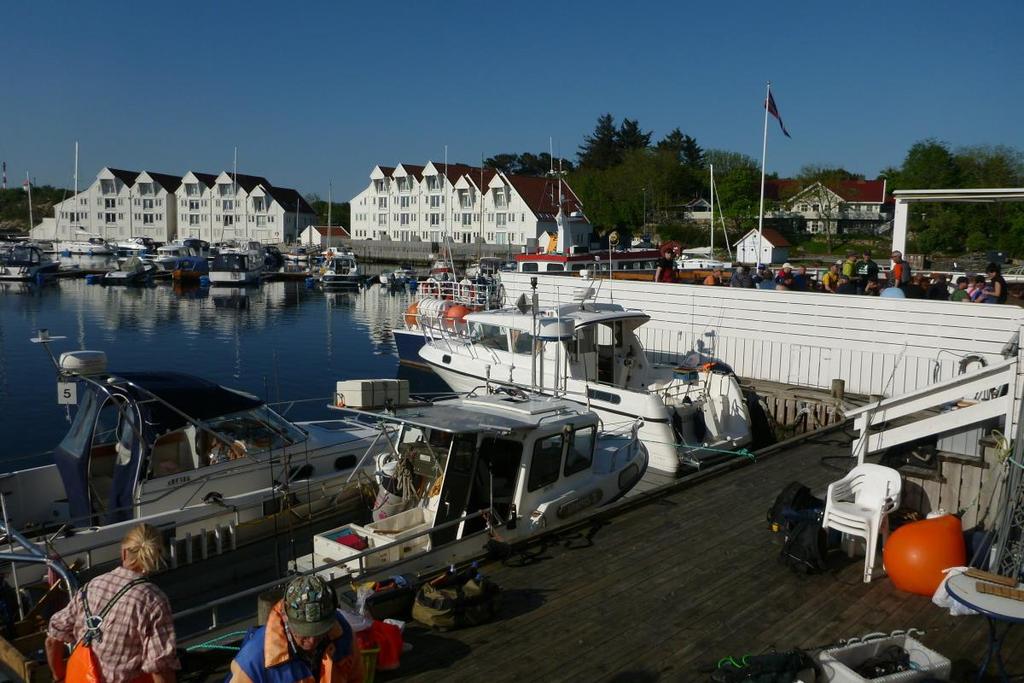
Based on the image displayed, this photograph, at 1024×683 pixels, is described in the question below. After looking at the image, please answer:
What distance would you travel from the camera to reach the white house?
5684 centimetres

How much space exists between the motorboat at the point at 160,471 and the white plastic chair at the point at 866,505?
5902 millimetres

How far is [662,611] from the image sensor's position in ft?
23.1

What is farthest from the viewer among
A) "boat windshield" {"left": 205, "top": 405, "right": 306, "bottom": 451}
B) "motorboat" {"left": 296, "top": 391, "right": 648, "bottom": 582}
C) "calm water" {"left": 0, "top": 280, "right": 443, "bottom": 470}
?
"calm water" {"left": 0, "top": 280, "right": 443, "bottom": 470}

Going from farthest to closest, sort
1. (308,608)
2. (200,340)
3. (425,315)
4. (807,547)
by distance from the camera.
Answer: (200,340)
(425,315)
(807,547)
(308,608)

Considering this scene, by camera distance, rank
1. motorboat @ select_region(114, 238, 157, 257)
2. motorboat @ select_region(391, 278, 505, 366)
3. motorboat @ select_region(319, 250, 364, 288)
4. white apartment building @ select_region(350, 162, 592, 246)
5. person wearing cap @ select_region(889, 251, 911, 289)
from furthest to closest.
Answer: motorboat @ select_region(114, 238, 157, 257) → white apartment building @ select_region(350, 162, 592, 246) → motorboat @ select_region(319, 250, 364, 288) → motorboat @ select_region(391, 278, 505, 366) → person wearing cap @ select_region(889, 251, 911, 289)

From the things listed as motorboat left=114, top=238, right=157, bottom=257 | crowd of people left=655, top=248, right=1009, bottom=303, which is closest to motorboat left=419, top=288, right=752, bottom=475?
crowd of people left=655, top=248, right=1009, bottom=303

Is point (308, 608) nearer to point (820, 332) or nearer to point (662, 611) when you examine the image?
point (662, 611)


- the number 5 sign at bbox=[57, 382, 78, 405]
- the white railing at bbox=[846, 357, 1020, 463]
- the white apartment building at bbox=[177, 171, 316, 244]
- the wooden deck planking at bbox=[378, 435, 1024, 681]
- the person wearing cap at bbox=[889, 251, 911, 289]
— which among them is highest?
the white apartment building at bbox=[177, 171, 316, 244]

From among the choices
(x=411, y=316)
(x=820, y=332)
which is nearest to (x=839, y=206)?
(x=411, y=316)

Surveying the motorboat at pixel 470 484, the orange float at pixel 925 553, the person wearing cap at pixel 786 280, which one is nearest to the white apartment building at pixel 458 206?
the person wearing cap at pixel 786 280

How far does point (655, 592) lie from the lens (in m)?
7.45

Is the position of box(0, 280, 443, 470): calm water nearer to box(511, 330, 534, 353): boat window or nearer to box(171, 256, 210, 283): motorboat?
box(171, 256, 210, 283): motorboat

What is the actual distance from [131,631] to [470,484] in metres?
4.81

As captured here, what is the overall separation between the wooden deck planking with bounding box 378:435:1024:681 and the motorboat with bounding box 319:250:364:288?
62.3m
